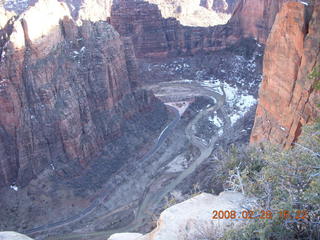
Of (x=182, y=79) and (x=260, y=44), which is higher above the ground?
(x=260, y=44)

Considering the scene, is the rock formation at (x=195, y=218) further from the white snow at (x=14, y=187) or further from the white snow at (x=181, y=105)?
the white snow at (x=181, y=105)

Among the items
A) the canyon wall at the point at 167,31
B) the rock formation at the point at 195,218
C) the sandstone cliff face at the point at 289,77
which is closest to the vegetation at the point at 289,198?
the rock formation at the point at 195,218

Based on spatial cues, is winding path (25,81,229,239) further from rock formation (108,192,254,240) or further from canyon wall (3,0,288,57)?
canyon wall (3,0,288,57)

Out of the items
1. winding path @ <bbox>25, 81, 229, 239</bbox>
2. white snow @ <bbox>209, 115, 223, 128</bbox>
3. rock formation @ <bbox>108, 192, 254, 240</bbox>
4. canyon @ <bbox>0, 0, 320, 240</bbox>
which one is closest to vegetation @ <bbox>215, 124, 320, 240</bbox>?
rock formation @ <bbox>108, 192, 254, 240</bbox>

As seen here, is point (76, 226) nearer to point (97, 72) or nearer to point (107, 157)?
point (107, 157)

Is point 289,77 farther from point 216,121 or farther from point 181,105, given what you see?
point 181,105

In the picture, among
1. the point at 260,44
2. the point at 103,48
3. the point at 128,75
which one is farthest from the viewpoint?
the point at 260,44

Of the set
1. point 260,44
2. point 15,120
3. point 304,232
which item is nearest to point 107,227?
point 15,120

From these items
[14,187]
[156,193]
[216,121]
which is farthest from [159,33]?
[14,187]
